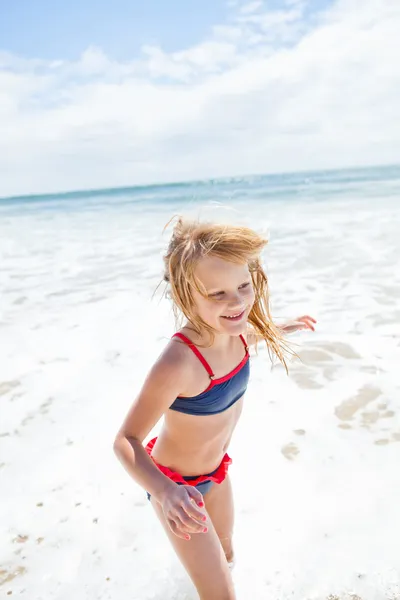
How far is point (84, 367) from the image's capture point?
159 inches

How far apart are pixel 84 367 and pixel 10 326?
1.37 meters

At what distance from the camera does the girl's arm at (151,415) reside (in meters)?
1.58

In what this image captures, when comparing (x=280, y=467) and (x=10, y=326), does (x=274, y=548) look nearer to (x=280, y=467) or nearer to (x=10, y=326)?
(x=280, y=467)

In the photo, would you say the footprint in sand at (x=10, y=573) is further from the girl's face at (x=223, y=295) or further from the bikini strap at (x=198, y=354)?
the girl's face at (x=223, y=295)

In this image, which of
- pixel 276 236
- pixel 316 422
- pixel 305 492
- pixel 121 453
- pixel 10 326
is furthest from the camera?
pixel 276 236

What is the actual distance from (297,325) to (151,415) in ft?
2.98

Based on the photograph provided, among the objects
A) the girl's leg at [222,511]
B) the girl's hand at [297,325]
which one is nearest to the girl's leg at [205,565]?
the girl's leg at [222,511]

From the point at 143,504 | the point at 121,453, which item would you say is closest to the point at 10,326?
the point at 143,504

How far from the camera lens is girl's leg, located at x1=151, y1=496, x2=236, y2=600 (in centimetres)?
184

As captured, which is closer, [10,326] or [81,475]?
[81,475]

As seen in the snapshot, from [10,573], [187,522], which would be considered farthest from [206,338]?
[10,573]

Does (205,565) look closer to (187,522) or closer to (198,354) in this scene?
(187,522)

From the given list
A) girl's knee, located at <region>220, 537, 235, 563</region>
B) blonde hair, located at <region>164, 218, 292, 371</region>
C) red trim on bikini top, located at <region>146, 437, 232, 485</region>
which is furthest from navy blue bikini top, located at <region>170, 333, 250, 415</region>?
girl's knee, located at <region>220, 537, 235, 563</region>

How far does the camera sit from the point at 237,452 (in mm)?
2982
